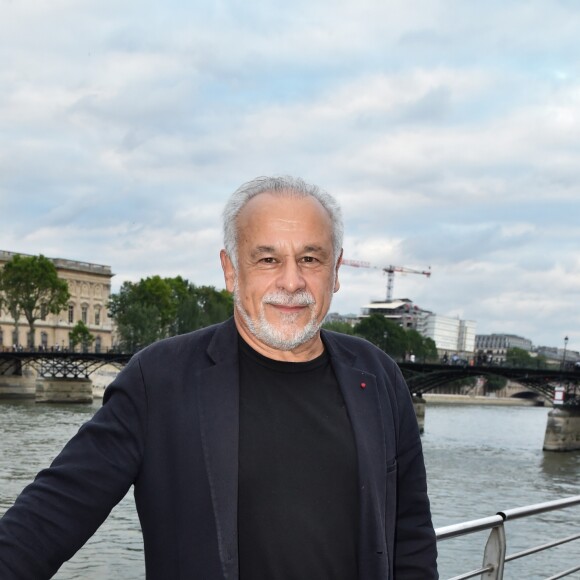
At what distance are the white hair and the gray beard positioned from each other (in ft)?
0.40

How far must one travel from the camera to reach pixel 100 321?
81812 mm

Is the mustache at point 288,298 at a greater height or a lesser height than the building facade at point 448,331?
lesser

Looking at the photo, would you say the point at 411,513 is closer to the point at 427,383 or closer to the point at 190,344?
the point at 190,344

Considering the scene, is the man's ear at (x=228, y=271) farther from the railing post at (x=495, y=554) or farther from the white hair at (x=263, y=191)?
the railing post at (x=495, y=554)

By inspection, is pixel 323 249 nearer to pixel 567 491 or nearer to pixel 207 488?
pixel 207 488

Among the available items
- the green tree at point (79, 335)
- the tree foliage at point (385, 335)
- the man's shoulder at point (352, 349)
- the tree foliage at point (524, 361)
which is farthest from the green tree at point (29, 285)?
the man's shoulder at point (352, 349)

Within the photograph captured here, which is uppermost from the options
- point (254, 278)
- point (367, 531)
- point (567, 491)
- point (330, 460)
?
point (254, 278)

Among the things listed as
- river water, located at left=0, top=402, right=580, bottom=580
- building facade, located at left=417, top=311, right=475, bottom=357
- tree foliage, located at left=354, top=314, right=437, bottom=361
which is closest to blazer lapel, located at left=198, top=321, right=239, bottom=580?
river water, located at left=0, top=402, right=580, bottom=580

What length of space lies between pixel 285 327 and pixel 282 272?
0.38 feet

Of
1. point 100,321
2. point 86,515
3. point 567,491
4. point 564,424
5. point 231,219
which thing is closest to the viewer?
point 86,515

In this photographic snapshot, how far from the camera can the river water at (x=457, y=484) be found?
45.0 feet

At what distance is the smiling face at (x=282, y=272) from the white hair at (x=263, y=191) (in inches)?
0.7

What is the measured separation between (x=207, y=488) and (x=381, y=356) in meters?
0.63

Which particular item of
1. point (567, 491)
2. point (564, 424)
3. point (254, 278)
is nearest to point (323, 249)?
point (254, 278)
